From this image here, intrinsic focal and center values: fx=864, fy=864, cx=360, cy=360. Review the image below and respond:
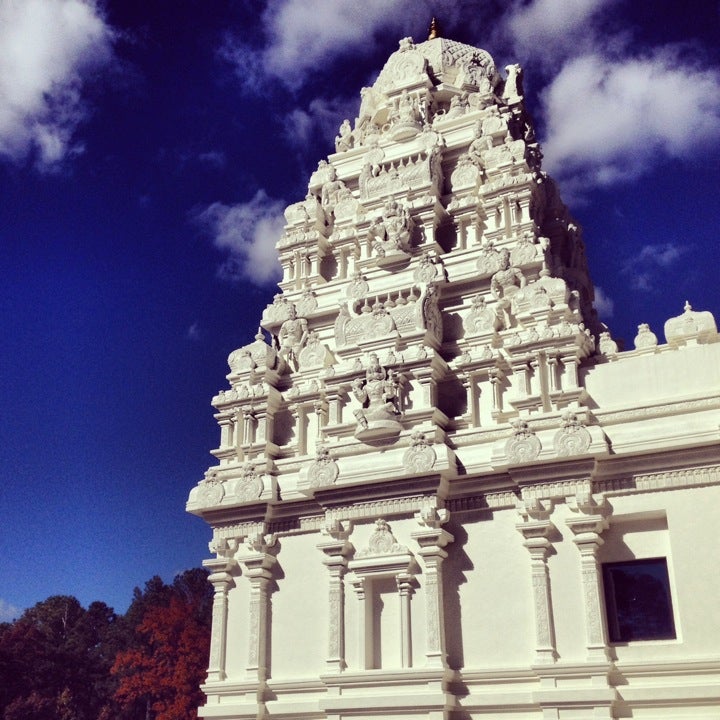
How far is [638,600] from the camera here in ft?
51.6

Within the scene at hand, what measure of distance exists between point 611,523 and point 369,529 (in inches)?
190

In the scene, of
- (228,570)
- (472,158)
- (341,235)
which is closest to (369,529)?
(228,570)

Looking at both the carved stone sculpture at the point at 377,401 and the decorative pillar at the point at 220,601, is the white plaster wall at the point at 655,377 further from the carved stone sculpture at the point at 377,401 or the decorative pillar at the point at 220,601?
the decorative pillar at the point at 220,601

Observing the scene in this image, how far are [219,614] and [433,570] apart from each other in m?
5.33

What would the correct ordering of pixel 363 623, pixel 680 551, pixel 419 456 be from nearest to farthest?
1. pixel 680 551
2. pixel 363 623
3. pixel 419 456

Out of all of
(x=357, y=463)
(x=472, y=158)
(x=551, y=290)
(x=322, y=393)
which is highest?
(x=472, y=158)

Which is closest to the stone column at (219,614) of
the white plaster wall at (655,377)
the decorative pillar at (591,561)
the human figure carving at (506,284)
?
the decorative pillar at (591,561)

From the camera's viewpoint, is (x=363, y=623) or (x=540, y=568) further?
(x=363, y=623)

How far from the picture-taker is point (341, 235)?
23250 millimetres

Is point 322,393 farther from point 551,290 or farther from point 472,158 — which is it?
point 472,158

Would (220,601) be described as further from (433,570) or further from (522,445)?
(522,445)

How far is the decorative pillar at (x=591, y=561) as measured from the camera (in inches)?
597

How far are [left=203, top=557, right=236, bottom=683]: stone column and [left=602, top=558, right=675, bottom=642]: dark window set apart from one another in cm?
823

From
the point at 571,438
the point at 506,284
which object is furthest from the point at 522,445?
the point at 506,284
